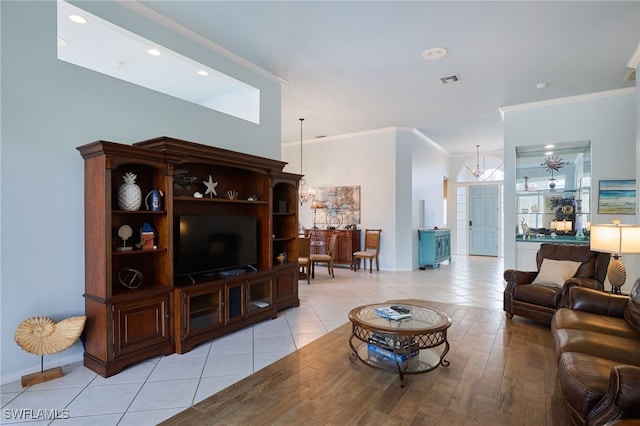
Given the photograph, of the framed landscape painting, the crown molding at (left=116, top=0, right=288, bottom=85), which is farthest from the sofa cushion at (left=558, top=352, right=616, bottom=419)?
the framed landscape painting

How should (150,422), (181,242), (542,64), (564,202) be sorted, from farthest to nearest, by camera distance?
(564,202), (542,64), (181,242), (150,422)

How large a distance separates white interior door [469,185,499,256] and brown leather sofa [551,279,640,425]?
7703 millimetres

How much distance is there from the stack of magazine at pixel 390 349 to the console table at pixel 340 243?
4.79m

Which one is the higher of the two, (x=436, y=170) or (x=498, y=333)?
(x=436, y=170)

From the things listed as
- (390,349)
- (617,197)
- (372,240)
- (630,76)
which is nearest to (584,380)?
(390,349)

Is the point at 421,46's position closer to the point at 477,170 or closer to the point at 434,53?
the point at 434,53

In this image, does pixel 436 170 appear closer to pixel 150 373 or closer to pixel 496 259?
pixel 496 259

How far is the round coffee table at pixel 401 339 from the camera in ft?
8.68

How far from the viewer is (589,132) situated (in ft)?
18.1

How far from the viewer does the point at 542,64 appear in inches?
175

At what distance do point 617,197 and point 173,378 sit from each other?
6.53 meters

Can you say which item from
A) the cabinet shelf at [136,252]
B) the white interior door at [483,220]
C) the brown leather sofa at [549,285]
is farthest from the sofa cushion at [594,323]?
the white interior door at [483,220]

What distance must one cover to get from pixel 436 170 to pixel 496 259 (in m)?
3.14

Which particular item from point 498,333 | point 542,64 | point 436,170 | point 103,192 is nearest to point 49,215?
point 103,192
